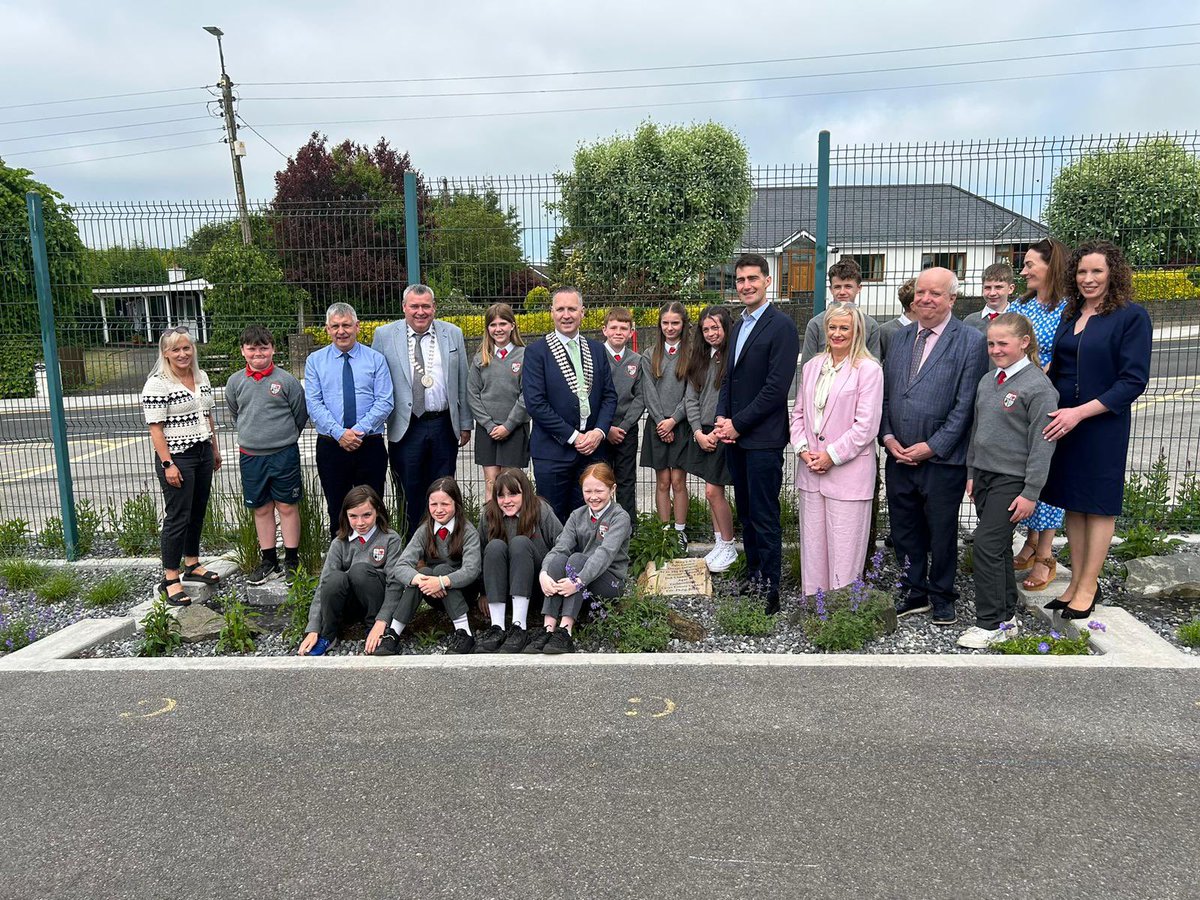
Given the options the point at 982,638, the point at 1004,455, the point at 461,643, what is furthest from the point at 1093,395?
the point at 461,643

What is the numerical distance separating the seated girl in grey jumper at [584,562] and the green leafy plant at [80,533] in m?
4.35

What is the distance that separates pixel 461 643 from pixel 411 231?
10.4 ft

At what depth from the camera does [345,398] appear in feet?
19.0

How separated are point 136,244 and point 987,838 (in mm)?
7121

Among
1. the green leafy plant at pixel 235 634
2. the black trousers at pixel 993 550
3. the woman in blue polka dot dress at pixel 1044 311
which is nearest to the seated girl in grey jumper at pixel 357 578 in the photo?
the green leafy plant at pixel 235 634

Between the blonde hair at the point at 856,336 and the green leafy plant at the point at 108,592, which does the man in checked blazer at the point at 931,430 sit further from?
the green leafy plant at the point at 108,592

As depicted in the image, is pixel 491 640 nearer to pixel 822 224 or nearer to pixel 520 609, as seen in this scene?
pixel 520 609

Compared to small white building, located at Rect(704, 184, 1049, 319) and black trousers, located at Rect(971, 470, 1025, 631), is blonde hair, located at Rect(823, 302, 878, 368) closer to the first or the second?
black trousers, located at Rect(971, 470, 1025, 631)

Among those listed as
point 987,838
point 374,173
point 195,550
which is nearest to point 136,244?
point 195,550

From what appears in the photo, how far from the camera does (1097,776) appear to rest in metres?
3.40

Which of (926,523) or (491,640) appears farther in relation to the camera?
(926,523)

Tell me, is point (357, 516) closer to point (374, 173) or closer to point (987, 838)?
point (987, 838)

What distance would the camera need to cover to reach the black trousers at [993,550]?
480 cm

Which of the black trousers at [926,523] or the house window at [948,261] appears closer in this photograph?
the black trousers at [926,523]
